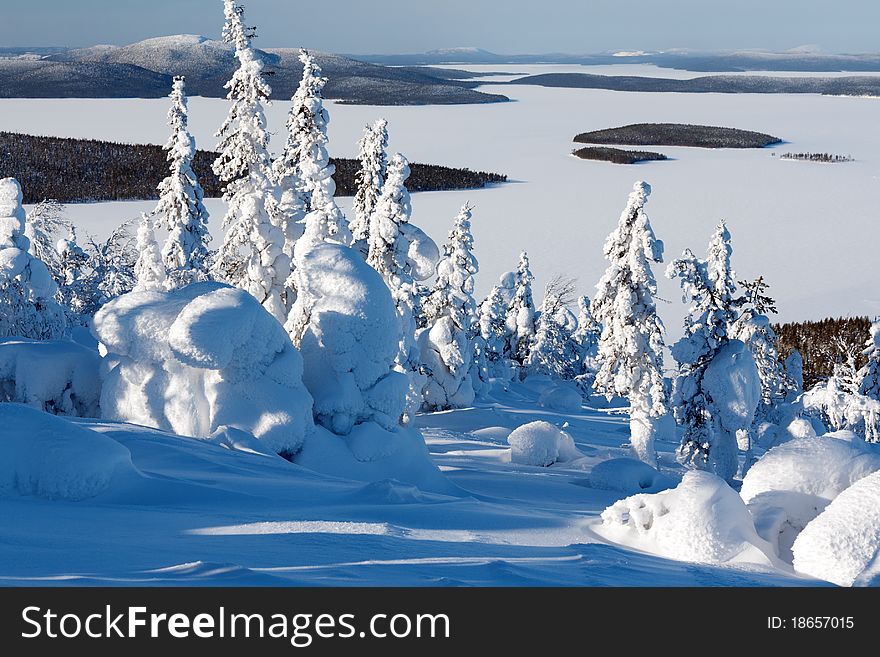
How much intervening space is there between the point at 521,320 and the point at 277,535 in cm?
2871

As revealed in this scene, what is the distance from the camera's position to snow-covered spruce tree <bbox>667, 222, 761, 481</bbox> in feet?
61.9

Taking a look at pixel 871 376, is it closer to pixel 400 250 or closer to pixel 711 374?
pixel 711 374

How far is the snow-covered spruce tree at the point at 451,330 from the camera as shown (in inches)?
1040

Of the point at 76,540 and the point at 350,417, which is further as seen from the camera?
the point at 350,417

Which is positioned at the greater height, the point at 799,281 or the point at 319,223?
the point at 319,223

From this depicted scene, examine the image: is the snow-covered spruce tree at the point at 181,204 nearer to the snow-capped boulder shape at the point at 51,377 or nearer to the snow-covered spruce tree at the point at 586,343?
the snow-capped boulder shape at the point at 51,377

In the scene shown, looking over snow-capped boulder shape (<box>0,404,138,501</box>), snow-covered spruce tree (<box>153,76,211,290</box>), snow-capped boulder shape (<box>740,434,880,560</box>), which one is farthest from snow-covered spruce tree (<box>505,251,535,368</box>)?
snow-capped boulder shape (<box>0,404,138,501</box>)

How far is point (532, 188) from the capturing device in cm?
7588

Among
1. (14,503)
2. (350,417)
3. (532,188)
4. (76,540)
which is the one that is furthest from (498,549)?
(532,188)

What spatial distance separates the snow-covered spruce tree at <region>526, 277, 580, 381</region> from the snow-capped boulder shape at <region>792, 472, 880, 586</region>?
26781 mm

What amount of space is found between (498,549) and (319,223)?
11788 millimetres

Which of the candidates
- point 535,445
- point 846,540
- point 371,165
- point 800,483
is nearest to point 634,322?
point 535,445

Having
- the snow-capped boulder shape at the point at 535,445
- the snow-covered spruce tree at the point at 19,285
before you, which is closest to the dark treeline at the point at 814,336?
the snow-capped boulder shape at the point at 535,445
